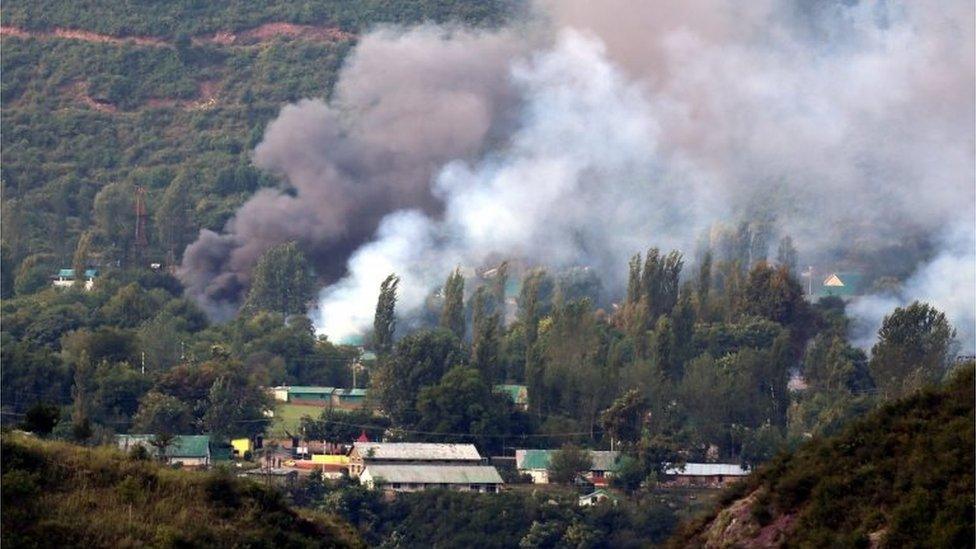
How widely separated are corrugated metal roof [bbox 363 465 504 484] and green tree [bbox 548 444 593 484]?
1579 mm

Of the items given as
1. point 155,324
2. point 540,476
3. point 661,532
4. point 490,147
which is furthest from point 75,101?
point 661,532

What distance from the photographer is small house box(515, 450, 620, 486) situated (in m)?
63.3

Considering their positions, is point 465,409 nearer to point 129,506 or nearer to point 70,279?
point 70,279

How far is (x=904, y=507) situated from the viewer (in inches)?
1029

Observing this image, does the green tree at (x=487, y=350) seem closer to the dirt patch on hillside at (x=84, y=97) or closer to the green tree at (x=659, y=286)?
the green tree at (x=659, y=286)

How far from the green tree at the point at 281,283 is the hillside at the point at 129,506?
58.3m

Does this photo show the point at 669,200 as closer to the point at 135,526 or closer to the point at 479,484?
the point at 479,484

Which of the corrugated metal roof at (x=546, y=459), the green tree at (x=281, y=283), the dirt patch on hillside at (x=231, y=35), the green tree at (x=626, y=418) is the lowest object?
the corrugated metal roof at (x=546, y=459)

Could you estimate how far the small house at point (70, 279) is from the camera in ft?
289

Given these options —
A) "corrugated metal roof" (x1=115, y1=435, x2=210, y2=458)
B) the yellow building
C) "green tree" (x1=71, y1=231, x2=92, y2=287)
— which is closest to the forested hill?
"green tree" (x1=71, y1=231, x2=92, y2=287)

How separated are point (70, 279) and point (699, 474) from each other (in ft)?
114

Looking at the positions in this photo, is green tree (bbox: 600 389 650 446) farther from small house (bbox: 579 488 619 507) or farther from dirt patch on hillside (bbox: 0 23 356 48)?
dirt patch on hillside (bbox: 0 23 356 48)

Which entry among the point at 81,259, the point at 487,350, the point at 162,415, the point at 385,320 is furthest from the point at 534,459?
the point at 81,259

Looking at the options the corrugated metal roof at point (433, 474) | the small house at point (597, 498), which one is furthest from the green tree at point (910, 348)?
the corrugated metal roof at point (433, 474)
